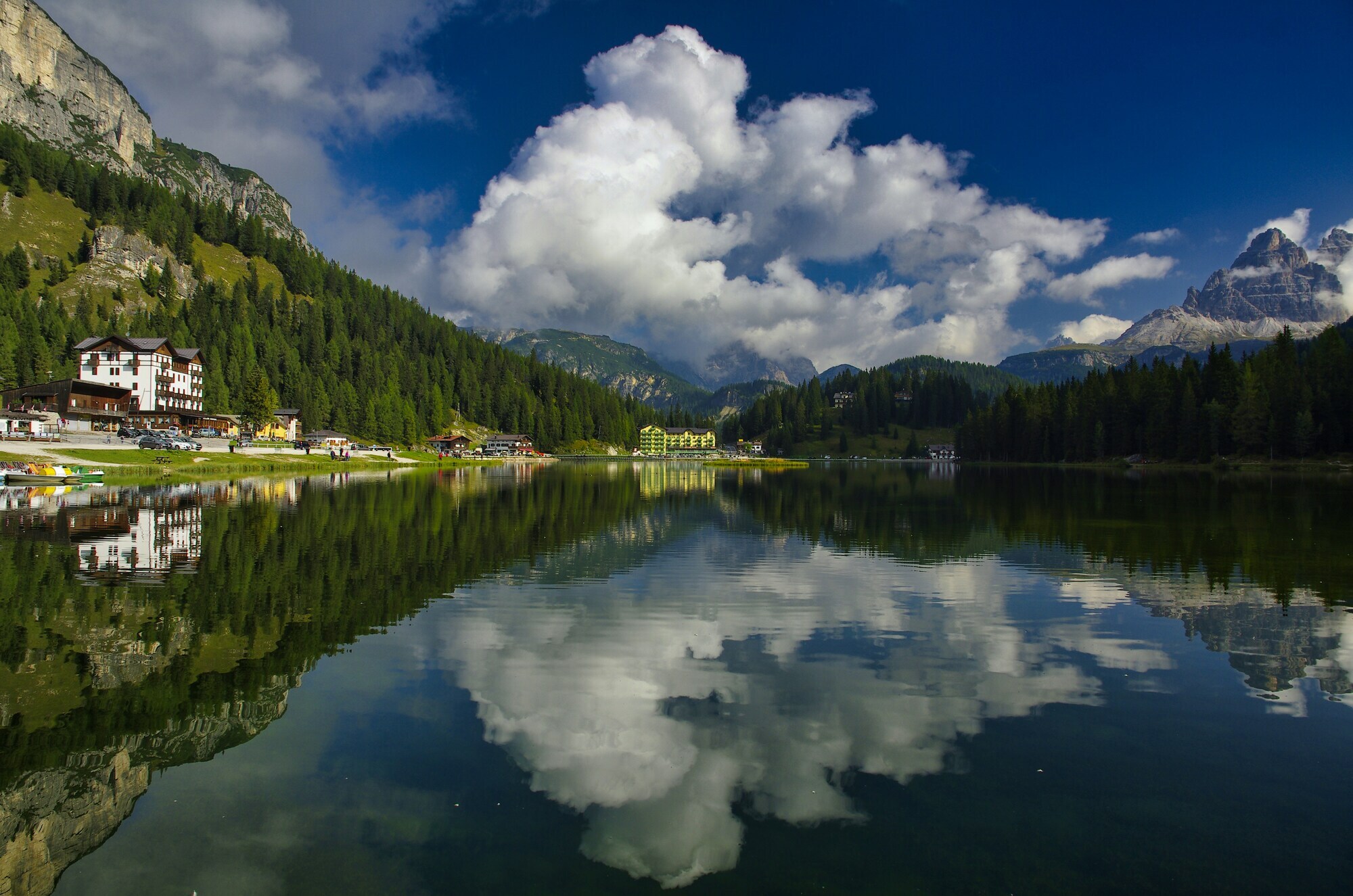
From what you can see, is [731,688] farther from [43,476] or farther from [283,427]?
[283,427]

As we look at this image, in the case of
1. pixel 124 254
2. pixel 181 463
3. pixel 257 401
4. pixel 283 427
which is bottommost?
pixel 181 463

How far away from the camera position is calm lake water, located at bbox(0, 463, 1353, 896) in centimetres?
791

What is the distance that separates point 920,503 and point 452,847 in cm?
5713

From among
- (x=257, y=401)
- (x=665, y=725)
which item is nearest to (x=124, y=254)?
(x=257, y=401)

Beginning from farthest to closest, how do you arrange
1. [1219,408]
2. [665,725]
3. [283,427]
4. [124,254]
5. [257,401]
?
[124,254], [283,427], [257,401], [1219,408], [665,725]

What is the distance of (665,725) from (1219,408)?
152 metres

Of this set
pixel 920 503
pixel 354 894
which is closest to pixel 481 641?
pixel 354 894

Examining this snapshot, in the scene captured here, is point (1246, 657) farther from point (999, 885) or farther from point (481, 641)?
point (481, 641)

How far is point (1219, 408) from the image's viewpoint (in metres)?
126

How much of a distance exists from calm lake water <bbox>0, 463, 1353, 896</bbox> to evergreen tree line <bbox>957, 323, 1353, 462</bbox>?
121m

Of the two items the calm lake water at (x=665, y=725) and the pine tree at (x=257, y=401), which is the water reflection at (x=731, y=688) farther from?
the pine tree at (x=257, y=401)

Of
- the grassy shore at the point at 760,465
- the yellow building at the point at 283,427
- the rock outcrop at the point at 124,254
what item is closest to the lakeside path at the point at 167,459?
the yellow building at the point at 283,427

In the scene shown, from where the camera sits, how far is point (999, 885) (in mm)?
7367

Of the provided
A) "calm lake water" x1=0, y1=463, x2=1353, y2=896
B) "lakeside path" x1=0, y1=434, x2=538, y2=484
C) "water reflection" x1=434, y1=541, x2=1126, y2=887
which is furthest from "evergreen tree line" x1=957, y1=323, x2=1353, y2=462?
"lakeside path" x1=0, y1=434, x2=538, y2=484
